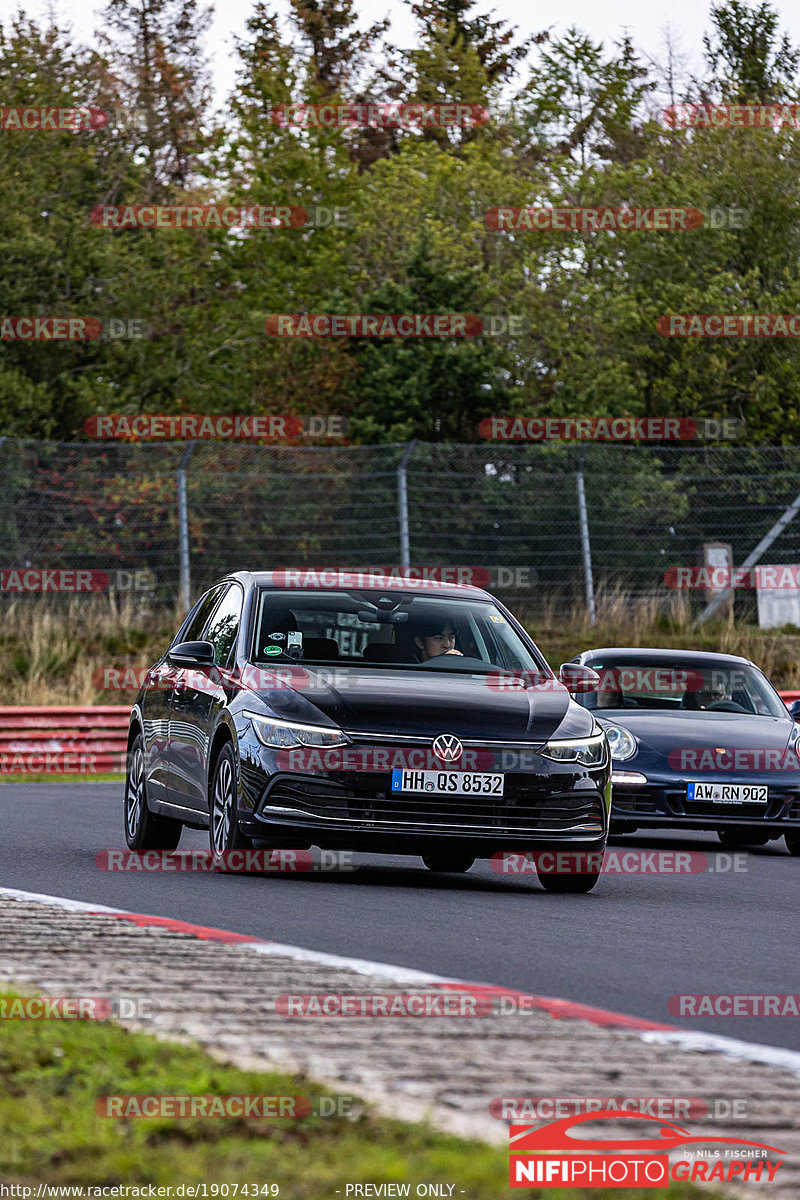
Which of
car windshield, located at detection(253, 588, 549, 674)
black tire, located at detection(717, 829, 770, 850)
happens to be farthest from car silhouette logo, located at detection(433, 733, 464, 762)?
black tire, located at detection(717, 829, 770, 850)

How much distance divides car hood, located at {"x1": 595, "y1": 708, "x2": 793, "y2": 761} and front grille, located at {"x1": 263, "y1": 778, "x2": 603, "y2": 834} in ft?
12.3

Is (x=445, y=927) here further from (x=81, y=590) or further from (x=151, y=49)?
(x=151, y=49)

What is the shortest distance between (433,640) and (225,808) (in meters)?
1.60

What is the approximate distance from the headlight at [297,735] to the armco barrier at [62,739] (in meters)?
13.7

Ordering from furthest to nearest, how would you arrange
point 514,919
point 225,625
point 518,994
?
point 225,625 < point 514,919 < point 518,994

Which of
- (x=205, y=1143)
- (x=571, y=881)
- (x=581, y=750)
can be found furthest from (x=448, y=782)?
(x=205, y=1143)

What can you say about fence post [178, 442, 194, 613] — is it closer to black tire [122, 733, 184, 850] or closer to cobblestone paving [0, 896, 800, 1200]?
black tire [122, 733, 184, 850]

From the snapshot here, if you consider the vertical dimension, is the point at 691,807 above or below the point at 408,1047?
below

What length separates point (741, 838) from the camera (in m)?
14.3

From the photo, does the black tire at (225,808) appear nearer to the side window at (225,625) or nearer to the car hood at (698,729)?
the side window at (225,625)

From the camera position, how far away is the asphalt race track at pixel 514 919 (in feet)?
23.0

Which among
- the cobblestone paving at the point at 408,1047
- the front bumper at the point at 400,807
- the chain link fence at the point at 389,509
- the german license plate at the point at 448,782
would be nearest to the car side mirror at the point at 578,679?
the front bumper at the point at 400,807

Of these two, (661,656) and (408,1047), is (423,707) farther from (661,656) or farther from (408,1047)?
(661,656)

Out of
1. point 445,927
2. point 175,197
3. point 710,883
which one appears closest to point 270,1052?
point 445,927
